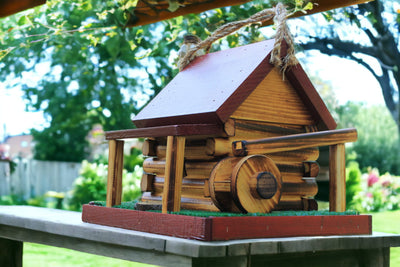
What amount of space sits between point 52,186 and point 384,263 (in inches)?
401

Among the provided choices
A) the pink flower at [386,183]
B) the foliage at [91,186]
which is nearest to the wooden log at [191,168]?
the foliage at [91,186]

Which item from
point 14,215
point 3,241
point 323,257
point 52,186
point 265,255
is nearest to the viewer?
point 265,255

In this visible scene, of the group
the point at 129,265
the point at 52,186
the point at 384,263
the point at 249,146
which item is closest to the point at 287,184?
the point at 249,146

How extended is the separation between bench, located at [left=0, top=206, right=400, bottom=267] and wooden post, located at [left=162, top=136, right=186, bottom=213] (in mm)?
142

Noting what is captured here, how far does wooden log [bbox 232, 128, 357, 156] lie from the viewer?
1.67m

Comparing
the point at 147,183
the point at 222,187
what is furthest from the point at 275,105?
the point at 147,183

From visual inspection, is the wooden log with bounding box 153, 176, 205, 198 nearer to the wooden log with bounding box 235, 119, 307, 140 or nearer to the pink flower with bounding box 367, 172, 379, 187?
the wooden log with bounding box 235, 119, 307, 140

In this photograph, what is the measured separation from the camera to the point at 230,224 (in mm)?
1474

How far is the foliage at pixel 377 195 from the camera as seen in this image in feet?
21.0

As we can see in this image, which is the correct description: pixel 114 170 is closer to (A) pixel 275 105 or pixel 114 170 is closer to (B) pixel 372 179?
(A) pixel 275 105

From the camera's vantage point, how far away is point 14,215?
2.33 meters

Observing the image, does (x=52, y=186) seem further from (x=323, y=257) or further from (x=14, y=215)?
(x=323, y=257)

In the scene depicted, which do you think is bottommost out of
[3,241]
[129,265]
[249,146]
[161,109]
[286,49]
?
[129,265]

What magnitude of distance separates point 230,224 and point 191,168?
0.47 m
